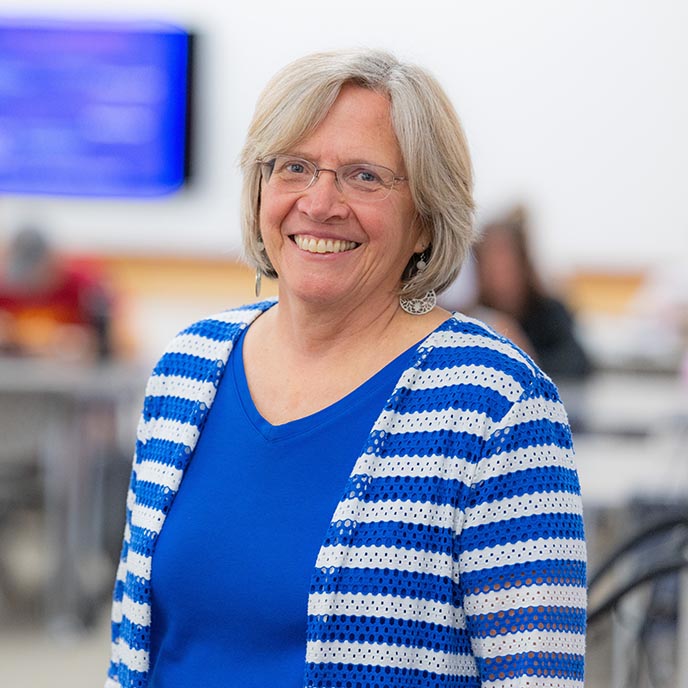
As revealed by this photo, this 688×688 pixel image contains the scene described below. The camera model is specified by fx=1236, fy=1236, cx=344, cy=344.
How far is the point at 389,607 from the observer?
1351 millimetres

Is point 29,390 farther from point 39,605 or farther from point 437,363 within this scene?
point 437,363

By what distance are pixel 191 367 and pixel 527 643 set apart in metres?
0.57

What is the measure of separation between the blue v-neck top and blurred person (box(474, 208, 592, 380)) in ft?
9.71

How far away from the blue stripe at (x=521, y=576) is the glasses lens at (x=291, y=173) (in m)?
0.49

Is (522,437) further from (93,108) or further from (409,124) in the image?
(93,108)

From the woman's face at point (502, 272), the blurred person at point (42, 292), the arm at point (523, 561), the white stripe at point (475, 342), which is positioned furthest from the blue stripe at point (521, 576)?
the blurred person at point (42, 292)

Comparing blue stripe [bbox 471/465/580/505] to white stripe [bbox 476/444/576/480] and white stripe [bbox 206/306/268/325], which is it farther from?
white stripe [bbox 206/306/268/325]

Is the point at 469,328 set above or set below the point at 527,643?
above

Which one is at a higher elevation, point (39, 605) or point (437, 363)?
point (437, 363)

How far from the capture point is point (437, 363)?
1434mm

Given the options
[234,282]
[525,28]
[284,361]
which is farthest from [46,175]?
[284,361]

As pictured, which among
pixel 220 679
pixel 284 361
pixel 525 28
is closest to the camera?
pixel 220 679

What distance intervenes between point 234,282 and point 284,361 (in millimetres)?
5427

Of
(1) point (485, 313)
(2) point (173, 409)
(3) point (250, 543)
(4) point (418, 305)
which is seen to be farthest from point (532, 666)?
(1) point (485, 313)
